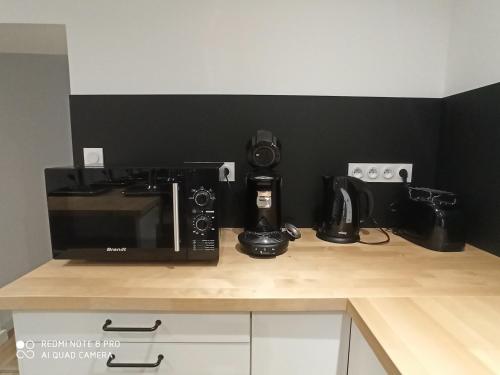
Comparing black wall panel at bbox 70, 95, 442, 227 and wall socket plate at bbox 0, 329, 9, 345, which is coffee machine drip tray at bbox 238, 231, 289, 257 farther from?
wall socket plate at bbox 0, 329, 9, 345

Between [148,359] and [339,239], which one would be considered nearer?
[148,359]

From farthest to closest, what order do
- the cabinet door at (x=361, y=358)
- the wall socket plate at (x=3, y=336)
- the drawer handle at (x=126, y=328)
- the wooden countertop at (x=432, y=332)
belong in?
the wall socket plate at (x=3, y=336) < the drawer handle at (x=126, y=328) < the cabinet door at (x=361, y=358) < the wooden countertop at (x=432, y=332)

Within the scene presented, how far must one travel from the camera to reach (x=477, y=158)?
38.4 inches

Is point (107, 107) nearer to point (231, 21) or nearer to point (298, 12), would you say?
point (231, 21)

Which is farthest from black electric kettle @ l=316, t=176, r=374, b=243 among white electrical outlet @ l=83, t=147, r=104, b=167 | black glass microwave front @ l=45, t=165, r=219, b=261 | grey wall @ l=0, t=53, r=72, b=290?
grey wall @ l=0, t=53, r=72, b=290

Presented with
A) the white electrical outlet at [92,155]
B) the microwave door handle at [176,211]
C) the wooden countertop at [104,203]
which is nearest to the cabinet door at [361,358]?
the microwave door handle at [176,211]

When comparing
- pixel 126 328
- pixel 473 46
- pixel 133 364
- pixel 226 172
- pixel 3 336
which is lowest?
pixel 3 336

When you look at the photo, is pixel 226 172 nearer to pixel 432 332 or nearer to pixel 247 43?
pixel 247 43

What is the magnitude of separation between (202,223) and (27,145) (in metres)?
1.84

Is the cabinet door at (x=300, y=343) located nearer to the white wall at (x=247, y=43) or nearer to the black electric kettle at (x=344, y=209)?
the black electric kettle at (x=344, y=209)

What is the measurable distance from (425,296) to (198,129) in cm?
100

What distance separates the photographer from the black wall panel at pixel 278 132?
1135 millimetres

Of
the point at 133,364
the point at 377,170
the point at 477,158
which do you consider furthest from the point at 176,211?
the point at 477,158

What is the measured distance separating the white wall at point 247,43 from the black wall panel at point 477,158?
26 cm
